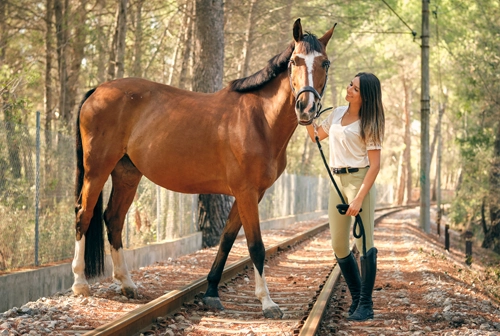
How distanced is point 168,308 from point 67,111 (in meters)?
15.6

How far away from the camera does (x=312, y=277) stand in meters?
10.2

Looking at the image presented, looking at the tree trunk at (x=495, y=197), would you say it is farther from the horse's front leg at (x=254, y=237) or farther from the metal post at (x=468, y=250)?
the horse's front leg at (x=254, y=237)

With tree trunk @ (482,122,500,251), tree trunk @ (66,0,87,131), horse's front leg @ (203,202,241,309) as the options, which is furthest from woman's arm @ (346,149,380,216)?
tree trunk @ (482,122,500,251)

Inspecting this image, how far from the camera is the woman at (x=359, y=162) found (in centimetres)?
633

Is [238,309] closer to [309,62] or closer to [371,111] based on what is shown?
[371,111]

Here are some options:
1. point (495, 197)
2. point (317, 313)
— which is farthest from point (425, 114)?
point (317, 313)

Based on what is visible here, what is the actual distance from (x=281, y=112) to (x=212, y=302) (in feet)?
6.72

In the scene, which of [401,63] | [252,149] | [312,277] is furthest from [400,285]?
[401,63]

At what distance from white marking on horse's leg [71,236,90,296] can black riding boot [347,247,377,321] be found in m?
2.89

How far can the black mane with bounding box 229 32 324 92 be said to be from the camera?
22.3 ft

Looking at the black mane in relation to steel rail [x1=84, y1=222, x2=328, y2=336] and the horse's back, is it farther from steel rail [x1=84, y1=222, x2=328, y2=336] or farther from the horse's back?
steel rail [x1=84, y1=222, x2=328, y2=336]

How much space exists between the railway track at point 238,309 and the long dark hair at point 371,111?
164 cm

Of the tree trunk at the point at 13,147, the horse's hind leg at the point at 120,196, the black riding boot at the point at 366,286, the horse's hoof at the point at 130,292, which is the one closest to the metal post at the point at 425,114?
the tree trunk at the point at 13,147

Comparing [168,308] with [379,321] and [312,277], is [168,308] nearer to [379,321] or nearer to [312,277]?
[379,321]
